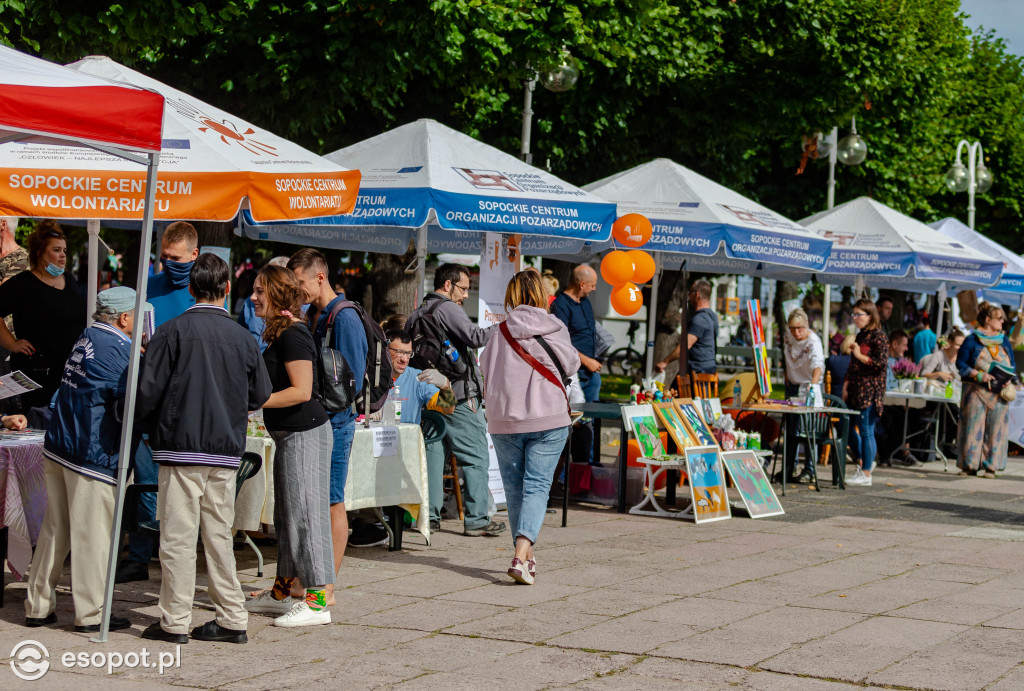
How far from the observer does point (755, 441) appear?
37.3 ft

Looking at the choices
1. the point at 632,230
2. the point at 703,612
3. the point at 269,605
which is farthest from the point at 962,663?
the point at 632,230

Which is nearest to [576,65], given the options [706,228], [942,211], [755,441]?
[706,228]

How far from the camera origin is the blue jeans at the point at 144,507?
23.0 feet

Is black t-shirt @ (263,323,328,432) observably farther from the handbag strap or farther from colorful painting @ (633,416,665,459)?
colorful painting @ (633,416,665,459)

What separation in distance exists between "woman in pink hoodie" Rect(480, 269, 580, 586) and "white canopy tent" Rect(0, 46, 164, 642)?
256 centimetres

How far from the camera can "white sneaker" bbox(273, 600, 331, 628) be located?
6.14 meters

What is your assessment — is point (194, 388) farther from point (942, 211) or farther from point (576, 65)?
point (942, 211)

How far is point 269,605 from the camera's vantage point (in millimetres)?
6461

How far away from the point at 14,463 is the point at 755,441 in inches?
270

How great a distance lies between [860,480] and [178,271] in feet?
27.9

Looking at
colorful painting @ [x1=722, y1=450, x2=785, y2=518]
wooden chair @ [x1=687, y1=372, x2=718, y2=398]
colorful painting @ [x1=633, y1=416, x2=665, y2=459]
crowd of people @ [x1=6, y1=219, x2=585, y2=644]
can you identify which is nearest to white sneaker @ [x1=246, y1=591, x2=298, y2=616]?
crowd of people @ [x1=6, y1=219, x2=585, y2=644]

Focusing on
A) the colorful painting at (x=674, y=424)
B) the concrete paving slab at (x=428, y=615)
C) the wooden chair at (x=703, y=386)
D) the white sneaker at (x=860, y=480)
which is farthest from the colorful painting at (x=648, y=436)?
the concrete paving slab at (x=428, y=615)

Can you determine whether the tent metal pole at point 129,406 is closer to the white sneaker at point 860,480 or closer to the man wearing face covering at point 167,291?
the man wearing face covering at point 167,291

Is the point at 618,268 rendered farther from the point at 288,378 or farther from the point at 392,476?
the point at 288,378
